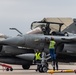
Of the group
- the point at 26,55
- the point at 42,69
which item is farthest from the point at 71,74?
the point at 26,55

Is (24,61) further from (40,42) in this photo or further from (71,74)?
(71,74)

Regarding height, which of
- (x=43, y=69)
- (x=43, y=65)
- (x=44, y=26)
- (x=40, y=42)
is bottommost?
(x=43, y=69)

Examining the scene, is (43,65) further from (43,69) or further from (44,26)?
(44,26)

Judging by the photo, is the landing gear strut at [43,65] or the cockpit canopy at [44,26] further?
the cockpit canopy at [44,26]

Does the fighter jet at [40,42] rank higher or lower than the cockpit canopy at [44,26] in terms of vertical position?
lower

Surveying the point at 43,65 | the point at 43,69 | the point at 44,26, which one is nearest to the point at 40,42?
the point at 43,65

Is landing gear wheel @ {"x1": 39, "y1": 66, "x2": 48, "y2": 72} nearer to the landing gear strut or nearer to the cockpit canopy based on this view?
the landing gear strut

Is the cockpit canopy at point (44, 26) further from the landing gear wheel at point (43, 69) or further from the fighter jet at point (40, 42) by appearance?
the landing gear wheel at point (43, 69)

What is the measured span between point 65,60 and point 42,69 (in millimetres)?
2267

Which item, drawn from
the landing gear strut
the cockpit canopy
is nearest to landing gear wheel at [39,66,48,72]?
the landing gear strut

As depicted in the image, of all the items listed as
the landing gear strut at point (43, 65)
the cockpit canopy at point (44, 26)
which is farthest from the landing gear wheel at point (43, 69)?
the cockpit canopy at point (44, 26)

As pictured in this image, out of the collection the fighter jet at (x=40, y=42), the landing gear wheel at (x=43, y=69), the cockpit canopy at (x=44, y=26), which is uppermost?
the cockpit canopy at (x=44, y=26)

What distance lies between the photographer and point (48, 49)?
18.8 meters

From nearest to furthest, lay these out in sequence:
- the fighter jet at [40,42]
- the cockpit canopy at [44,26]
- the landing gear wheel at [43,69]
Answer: the landing gear wheel at [43,69] < the fighter jet at [40,42] < the cockpit canopy at [44,26]
